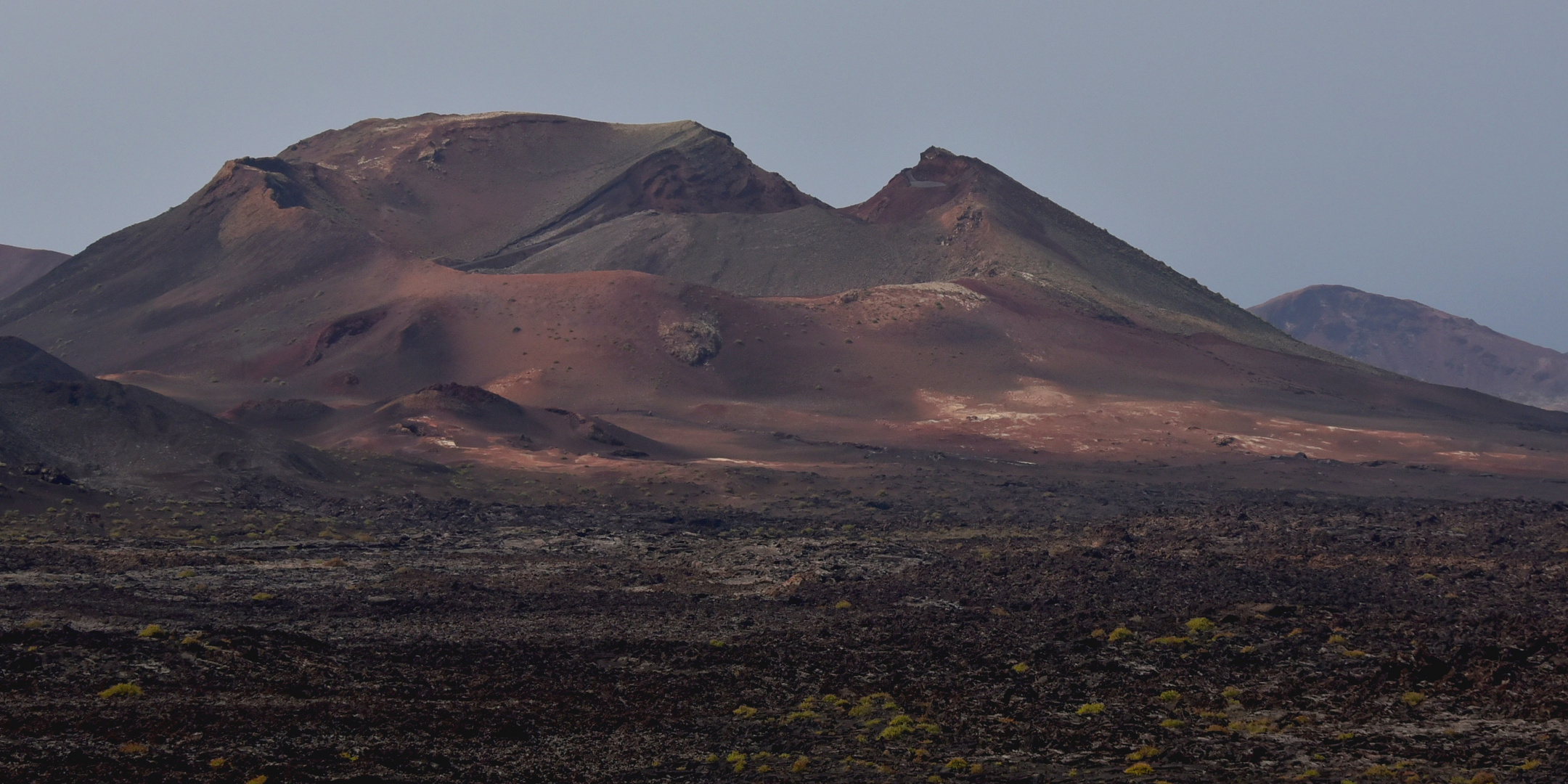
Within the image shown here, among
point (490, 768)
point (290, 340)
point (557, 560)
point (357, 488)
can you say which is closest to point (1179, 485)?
point (557, 560)

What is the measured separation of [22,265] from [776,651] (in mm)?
174652

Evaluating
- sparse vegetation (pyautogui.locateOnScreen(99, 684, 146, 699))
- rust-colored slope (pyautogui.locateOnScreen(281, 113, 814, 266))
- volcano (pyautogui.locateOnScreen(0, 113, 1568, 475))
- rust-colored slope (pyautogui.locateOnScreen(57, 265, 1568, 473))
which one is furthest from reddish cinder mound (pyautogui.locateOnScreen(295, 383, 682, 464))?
rust-colored slope (pyautogui.locateOnScreen(281, 113, 814, 266))

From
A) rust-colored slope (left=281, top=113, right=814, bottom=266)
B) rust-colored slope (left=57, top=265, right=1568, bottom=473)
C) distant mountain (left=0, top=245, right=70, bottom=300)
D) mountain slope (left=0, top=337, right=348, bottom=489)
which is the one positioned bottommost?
mountain slope (left=0, top=337, right=348, bottom=489)

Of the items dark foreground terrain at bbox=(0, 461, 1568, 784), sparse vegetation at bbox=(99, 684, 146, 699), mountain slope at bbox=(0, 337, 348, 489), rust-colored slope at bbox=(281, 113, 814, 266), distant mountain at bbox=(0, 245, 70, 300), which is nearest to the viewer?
dark foreground terrain at bbox=(0, 461, 1568, 784)

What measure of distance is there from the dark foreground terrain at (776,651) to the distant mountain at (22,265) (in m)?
135

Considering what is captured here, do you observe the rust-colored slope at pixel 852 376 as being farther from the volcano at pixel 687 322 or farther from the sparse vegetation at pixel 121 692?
the sparse vegetation at pixel 121 692

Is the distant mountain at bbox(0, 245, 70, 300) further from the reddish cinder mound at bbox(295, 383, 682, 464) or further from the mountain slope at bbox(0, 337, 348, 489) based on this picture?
the mountain slope at bbox(0, 337, 348, 489)

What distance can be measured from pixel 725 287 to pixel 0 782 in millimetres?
98999

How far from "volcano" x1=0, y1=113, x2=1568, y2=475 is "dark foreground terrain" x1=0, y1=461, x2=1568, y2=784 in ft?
87.0

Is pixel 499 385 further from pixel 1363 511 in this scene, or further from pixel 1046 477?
pixel 1363 511

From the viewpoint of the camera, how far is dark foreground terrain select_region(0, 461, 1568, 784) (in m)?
20.3

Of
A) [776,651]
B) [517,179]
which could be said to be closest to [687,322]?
[517,179]

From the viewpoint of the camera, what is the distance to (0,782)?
1675cm

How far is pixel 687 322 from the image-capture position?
97.2 metres
